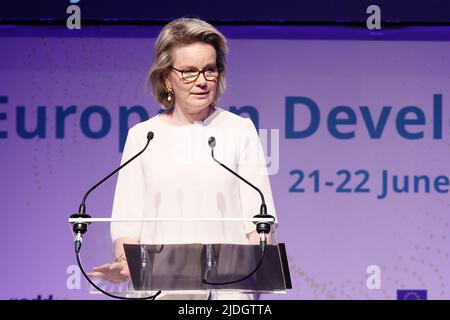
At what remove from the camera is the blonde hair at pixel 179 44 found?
163 inches

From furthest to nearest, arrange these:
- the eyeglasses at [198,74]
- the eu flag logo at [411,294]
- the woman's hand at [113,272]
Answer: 1. the eu flag logo at [411,294]
2. the eyeglasses at [198,74]
3. the woman's hand at [113,272]

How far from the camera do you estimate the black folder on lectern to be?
3.22 m

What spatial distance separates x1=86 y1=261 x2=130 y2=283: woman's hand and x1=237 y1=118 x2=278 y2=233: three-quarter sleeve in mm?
524

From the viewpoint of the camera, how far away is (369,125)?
4.95 meters

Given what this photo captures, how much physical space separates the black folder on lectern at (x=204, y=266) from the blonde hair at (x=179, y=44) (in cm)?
107

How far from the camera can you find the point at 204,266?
3.24 metres

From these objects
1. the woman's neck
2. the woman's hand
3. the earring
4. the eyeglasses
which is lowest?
the woman's hand

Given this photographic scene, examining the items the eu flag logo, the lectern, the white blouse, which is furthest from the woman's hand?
the eu flag logo

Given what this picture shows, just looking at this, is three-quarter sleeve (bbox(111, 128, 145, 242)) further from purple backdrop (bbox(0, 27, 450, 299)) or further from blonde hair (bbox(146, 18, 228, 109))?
purple backdrop (bbox(0, 27, 450, 299))

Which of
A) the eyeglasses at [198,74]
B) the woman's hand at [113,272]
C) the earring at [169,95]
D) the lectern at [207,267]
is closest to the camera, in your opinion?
the lectern at [207,267]

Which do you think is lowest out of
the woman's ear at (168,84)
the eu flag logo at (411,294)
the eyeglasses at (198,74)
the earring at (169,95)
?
the eu flag logo at (411,294)

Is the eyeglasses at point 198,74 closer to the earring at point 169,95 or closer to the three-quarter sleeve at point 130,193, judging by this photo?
the earring at point 169,95

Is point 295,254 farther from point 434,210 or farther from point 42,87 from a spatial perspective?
point 42,87

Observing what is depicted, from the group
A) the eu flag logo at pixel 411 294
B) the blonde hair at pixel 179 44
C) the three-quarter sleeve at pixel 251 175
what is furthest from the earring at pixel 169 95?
the eu flag logo at pixel 411 294
